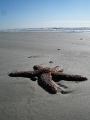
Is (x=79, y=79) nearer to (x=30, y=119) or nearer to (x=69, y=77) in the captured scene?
(x=69, y=77)

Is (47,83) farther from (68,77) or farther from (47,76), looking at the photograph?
(68,77)

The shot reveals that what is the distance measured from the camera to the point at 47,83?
335 centimetres

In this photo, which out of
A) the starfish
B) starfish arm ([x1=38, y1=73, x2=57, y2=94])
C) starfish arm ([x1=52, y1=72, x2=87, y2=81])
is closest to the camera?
starfish arm ([x1=38, y1=73, x2=57, y2=94])

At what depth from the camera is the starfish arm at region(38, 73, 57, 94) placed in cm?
319

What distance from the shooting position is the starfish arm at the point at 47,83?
319 cm

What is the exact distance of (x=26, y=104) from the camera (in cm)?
277

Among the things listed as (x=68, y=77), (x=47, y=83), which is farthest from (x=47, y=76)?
(x=68, y=77)

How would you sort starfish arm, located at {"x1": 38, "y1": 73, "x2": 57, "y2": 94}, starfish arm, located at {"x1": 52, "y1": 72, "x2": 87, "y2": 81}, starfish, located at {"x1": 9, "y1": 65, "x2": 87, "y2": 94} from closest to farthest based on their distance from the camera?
starfish arm, located at {"x1": 38, "y1": 73, "x2": 57, "y2": 94}, starfish, located at {"x1": 9, "y1": 65, "x2": 87, "y2": 94}, starfish arm, located at {"x1": 52, "y1": 72, "x2": 87, "y2": 81}

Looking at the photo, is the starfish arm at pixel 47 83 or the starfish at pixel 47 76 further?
the starfish at pixel 47 76

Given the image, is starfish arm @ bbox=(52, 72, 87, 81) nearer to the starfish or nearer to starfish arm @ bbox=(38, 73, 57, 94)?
the starfish

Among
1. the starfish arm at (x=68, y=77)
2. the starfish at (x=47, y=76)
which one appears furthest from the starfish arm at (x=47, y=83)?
the starfish arm at (x=68, y=77)

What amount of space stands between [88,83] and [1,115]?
7.84 feet

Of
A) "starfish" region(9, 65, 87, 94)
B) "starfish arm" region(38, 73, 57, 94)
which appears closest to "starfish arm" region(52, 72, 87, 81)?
"starfish" region(9, 65, 87, 94)

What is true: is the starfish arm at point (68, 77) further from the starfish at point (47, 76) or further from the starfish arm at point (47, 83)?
the starfish arm at point (47, 83)
